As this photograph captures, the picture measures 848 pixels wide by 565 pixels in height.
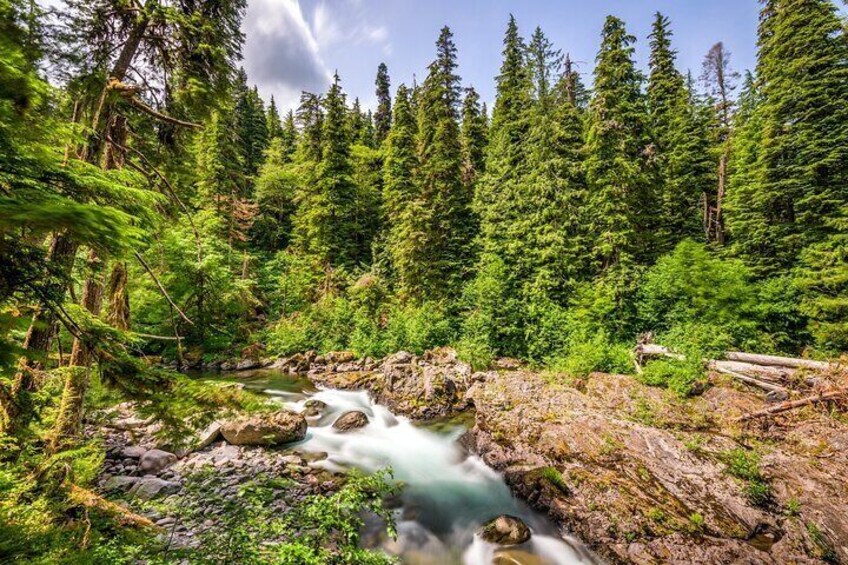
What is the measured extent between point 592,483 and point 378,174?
2862 cm

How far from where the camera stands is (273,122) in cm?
4550

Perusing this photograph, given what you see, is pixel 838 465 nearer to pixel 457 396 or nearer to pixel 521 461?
pixel 521 461

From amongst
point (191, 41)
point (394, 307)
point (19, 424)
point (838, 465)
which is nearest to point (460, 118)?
point (394, 307)

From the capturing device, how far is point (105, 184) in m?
2.48

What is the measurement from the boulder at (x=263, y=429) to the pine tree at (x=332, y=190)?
53.4 feet

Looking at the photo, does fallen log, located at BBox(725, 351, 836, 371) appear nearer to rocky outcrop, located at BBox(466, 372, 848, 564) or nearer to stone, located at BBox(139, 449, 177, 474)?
Answer: rocky outcrop, located at BBox(466, 372, 848, 564)

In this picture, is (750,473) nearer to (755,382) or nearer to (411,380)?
(755,382)

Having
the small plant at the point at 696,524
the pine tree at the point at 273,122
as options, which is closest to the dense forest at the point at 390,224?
the small plant at the point at 696,524

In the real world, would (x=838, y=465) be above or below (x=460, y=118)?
below

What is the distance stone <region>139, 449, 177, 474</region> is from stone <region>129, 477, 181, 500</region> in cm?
51

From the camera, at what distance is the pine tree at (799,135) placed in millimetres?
12484

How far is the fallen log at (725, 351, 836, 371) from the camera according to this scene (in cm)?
902

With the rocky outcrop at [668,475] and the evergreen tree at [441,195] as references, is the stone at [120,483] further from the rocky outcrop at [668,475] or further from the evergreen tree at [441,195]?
the evergreen tree at [441,195]

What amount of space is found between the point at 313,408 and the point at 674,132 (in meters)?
24.8
